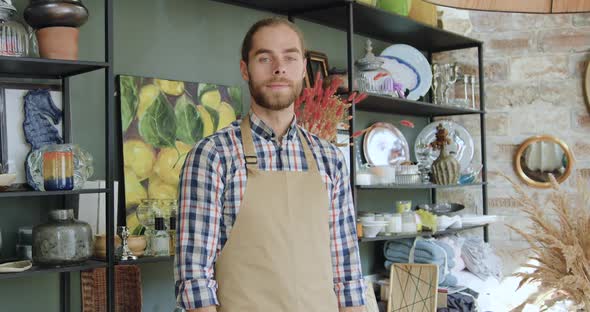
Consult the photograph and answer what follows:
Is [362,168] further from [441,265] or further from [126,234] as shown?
[126,234]

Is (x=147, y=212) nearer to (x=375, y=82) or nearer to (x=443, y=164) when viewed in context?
(x=375, y=82)

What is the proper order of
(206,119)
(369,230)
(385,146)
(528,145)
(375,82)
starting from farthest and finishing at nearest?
(528,145)
(385,146)
(375,82)
(369,230)
(206,119)

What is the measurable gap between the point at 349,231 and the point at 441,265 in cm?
182

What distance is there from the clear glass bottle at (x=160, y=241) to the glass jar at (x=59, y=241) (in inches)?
11.9

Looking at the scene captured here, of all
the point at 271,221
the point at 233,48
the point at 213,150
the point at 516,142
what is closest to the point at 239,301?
the point at 271,221

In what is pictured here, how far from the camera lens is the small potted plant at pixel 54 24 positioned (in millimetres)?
2127

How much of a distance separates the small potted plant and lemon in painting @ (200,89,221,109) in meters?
0.75

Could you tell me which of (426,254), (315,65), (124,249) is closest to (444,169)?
(426,254)

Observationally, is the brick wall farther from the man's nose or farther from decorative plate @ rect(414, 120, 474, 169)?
the man's nose

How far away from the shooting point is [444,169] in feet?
12.8

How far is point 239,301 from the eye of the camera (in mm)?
1610

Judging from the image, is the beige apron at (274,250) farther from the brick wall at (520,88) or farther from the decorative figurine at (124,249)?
the brick wall at (520,88)

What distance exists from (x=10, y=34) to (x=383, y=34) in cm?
233

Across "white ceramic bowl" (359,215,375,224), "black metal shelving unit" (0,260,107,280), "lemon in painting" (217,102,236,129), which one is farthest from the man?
"white ceramic bowl" (359,215,375,224)
